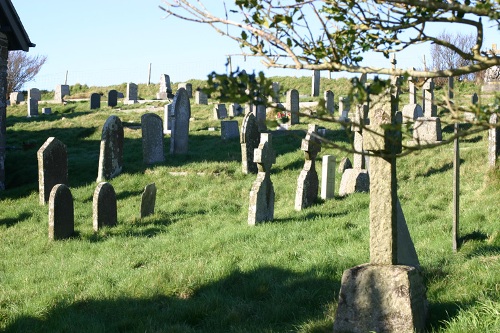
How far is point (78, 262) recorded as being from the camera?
33.5ft

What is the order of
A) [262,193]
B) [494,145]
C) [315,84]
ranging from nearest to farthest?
[262,193]
[494,145]
[315,84]

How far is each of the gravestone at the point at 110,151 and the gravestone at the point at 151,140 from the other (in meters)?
0.87

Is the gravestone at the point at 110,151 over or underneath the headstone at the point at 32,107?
underneath

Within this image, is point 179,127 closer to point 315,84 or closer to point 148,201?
point 148,201

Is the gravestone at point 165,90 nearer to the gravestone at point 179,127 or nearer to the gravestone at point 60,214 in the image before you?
the gravestone at point 179,127

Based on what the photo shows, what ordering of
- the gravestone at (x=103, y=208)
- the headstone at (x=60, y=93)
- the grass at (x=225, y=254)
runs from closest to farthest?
the grass at (x=225, y=254) < the gravestone at (x=103, y=208) < the headstone at (x=60, y=93)

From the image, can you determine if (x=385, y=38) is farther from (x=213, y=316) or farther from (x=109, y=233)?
(x=109, y=233)

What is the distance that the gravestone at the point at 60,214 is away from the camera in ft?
39.0

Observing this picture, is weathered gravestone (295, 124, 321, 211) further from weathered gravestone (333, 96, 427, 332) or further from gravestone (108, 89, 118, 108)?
gravestone (108, 89, 118, 108)

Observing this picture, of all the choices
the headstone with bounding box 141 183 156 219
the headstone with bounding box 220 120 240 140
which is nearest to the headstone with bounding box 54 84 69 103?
the headstone with bounding box 220 120 240 140

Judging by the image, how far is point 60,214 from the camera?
39.3 feet

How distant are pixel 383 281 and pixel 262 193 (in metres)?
6.58

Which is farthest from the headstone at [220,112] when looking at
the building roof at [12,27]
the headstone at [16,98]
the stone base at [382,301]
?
the stone base at [382,301]

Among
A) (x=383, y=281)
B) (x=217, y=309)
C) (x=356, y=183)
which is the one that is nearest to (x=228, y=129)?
(x=356, y=183)
